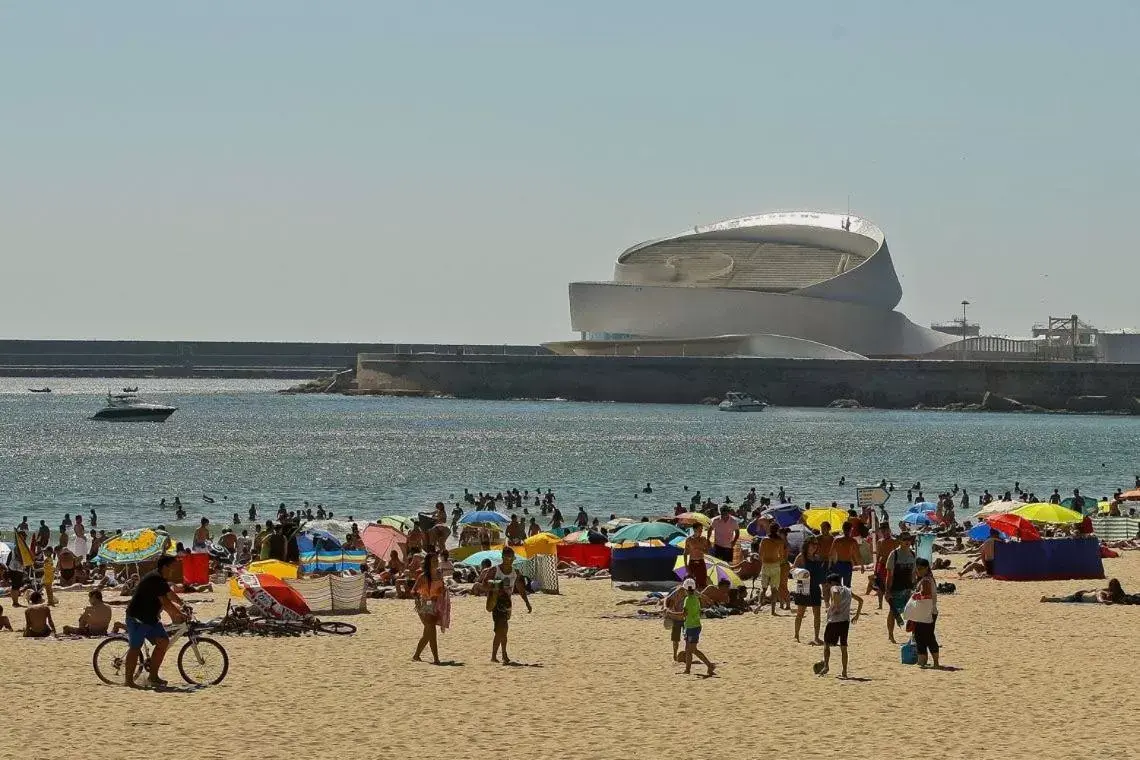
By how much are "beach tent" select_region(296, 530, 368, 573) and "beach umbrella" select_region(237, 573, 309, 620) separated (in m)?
3.07

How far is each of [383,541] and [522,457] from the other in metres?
37.7

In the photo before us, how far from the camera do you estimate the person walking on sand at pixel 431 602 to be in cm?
1553

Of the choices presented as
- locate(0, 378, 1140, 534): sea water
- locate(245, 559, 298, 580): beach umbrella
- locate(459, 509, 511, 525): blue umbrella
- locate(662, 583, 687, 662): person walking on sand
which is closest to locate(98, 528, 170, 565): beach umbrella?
→ locate(245, 559, 298, 580): beach umbrella

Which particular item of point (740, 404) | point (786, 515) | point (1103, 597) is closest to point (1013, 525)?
point (786, 515)

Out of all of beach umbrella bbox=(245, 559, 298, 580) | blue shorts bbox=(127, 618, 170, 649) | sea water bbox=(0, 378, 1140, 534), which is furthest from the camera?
sea water bbox=(0, 378, 1140, 534)

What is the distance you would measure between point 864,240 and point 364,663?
97907 millimetres

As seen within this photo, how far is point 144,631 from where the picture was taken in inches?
537

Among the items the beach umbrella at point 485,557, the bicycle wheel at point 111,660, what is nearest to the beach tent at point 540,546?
the beach umbrella at point 485,557

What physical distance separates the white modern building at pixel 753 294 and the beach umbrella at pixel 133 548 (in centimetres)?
8687

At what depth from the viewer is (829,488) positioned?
48.2m

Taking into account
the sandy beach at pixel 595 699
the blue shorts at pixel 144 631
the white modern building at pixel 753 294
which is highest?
the white modern building at pixel 753 294

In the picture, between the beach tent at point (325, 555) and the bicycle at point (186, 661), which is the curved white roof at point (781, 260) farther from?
the bicycle at point (186, 661)

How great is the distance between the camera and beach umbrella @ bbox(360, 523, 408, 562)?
81.2 ft

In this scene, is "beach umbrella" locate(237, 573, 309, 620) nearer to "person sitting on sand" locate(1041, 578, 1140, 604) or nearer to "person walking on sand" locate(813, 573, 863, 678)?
"person walking on sand" locate(813, 573, 863, 678)
